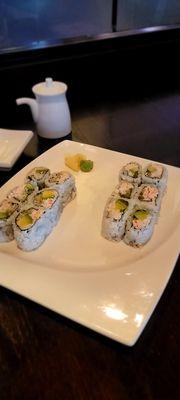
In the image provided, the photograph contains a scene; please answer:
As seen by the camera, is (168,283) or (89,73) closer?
(168,283)

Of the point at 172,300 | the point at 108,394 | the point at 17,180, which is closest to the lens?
the point at 108,394

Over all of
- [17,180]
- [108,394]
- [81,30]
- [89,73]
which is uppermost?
[81,30]

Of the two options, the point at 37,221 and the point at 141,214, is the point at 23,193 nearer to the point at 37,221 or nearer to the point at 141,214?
the point at 37,221

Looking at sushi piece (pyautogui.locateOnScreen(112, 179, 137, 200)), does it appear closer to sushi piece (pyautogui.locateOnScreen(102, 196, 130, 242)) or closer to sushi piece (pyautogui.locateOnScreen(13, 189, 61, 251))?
sushi piece (pyautogui.locateOnScreen(102, 196, 130, 242))

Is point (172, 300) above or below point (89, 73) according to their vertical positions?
below

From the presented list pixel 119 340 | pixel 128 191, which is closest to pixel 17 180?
pixel 128 191

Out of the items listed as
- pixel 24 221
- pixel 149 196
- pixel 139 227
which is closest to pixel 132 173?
pixel 149 196

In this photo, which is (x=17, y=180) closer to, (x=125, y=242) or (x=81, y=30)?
(x=125, y=242)
